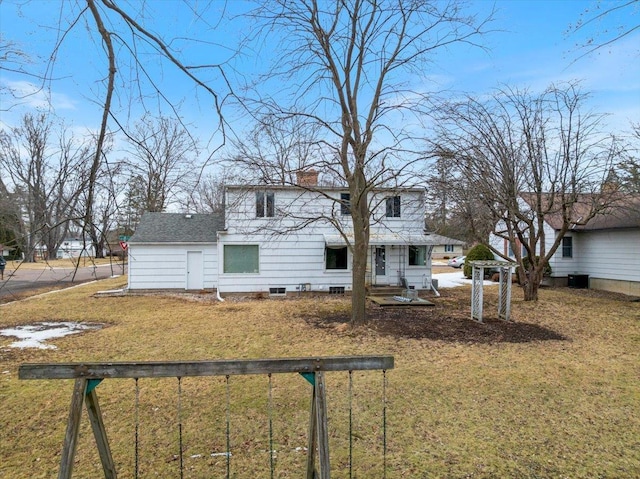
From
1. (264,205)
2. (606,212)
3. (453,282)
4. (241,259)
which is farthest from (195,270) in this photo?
(606,212)

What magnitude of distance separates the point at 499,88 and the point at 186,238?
13.0 meters

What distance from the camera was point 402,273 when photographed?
16.2m

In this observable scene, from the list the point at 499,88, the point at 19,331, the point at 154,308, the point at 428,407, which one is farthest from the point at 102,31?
the point at 499,88

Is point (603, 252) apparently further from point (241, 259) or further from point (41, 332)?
point (41, 332)

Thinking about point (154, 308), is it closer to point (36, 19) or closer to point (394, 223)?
point (394, 223)

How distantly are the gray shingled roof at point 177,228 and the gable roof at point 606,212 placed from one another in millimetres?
12579

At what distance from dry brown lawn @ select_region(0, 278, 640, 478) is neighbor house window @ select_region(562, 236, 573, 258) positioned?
33.5 feet

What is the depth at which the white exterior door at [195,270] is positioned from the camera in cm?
1662

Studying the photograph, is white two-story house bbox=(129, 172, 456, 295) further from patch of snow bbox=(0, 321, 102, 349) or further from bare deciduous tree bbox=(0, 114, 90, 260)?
bare deciduous tree bbox=(0, 114, 90, 260)

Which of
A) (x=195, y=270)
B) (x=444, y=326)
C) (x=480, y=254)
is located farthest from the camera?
(x=480, y=254)

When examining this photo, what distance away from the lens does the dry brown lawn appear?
144 inches

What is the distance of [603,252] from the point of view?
697 inches

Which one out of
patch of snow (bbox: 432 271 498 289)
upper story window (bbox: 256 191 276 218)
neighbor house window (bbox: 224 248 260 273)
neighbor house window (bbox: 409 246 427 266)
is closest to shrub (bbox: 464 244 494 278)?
patch of snow (bbox: 432 271 498 289)

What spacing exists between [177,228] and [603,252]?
19.4 metres
